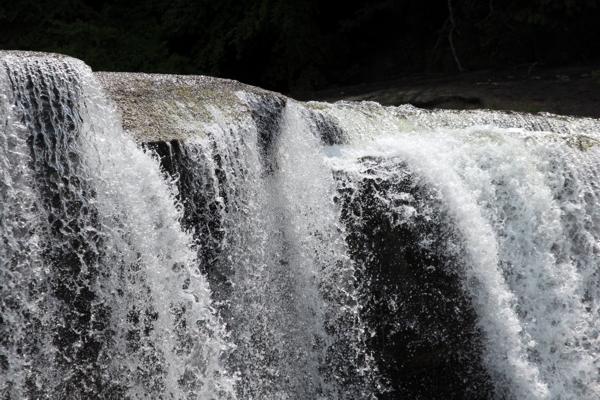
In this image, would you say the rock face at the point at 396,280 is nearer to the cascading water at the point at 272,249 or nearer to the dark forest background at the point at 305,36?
the cascading water at the point at 272,249

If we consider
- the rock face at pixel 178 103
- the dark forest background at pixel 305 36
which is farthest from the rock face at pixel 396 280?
the dark forest background at pixel 305 36

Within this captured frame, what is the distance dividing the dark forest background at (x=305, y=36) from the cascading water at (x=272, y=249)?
5050 mm

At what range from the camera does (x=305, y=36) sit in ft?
31.7

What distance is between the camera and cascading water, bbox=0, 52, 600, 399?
3.18 meters

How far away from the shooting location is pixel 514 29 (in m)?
8.81

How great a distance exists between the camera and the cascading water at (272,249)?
318 cm

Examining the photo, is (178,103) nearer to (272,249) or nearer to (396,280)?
(272,249)

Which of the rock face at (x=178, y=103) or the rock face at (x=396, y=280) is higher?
the rock face at (x=178, y=103)

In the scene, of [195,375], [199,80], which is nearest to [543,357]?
[195,375]

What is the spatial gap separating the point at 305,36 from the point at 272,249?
6.35 m

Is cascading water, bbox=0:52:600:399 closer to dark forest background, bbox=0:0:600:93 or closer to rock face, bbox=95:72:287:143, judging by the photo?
rock face, bbox=95:72:287:143

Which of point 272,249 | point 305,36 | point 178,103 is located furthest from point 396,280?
point 305,36

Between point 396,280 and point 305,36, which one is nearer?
point 396,280

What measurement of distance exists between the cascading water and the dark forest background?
16.6 feet
